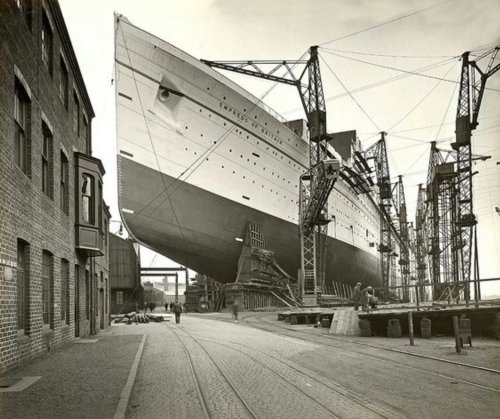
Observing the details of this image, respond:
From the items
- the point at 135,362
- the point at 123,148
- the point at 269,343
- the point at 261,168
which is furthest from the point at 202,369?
the point at 261,168

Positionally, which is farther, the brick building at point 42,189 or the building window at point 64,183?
the building window at point 64,183

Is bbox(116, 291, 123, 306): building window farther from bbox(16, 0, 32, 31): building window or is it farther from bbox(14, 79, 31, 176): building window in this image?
bbox(16, 0, 32, 31): building window

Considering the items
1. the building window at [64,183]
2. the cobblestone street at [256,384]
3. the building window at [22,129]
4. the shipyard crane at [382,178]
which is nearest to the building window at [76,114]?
the building window at [64,183]

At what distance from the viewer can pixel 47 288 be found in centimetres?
1200

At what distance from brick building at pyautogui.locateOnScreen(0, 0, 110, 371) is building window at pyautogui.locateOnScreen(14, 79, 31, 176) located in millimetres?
18

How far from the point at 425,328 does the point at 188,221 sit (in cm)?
1407

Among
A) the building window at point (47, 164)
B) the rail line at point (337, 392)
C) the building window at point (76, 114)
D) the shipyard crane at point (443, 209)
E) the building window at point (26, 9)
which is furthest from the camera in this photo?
the shipyard crane at point (443, 209)

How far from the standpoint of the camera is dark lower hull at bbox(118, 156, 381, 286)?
25.0 m

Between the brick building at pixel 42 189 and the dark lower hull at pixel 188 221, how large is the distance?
266 inches

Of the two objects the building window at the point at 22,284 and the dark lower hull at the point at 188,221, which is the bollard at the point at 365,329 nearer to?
the building window at the point at 22,284

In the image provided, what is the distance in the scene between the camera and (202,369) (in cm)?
912

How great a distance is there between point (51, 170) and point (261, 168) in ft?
60.6

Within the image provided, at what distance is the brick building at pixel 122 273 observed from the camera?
42281 millimetres

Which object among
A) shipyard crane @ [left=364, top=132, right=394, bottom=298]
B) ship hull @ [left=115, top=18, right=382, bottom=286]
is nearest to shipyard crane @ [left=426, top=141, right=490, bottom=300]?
shipyard crane @ [left=364, top=132, right=394, bottom=298]
